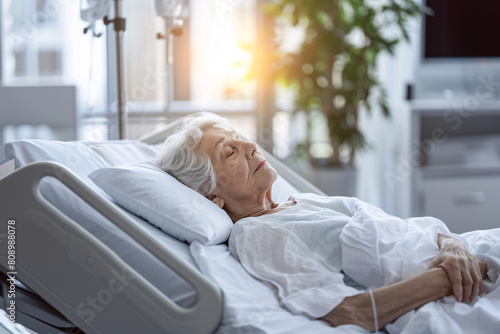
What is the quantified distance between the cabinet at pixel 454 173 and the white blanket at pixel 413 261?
1.84 metres

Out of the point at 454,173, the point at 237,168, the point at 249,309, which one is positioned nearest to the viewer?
the point at 249,309

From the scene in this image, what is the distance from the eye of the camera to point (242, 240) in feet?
4.30

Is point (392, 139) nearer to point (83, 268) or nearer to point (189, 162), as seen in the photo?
point (189, 162)

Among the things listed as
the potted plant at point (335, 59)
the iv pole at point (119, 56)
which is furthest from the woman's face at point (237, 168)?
the potted plant at point (335, 59)

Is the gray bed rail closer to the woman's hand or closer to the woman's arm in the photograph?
the woman's arm

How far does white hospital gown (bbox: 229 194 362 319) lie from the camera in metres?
1.17

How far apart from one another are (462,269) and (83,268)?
0.77 metres

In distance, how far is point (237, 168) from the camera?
149 cm

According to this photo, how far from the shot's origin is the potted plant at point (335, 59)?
311 centimetres

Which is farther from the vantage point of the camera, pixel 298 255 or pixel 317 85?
pixel 317 85

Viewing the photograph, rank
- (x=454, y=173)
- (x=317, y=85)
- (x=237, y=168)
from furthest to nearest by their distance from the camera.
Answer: (x=454, y=173) → (x=317, y=85) → (x=237, y=168)

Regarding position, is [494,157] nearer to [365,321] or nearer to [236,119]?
[236,119]

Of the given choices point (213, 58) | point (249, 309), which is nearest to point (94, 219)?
point (249, 309)

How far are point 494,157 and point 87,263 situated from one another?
280 centimetres
